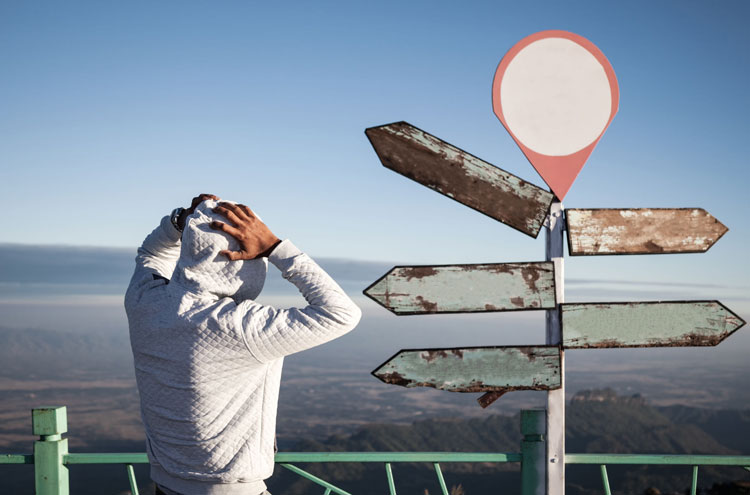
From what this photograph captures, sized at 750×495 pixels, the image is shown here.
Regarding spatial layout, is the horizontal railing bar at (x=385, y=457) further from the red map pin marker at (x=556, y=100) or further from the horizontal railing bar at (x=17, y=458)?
the red map pin marker at (x=556, y=100)

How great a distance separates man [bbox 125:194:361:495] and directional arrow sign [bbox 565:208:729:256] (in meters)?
1.29

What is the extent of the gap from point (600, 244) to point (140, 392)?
2.19 metres

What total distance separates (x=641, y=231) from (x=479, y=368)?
103cm

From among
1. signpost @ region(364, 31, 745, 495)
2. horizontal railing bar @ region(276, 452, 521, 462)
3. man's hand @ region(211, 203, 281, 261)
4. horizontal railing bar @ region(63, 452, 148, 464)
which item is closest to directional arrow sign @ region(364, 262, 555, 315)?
signpost @ region(364, 31, 745, 495)

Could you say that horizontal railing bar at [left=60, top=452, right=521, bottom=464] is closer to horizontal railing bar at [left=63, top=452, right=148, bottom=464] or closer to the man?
horizontal railing bar at [left=63, top=452, right=148, bottom=464]

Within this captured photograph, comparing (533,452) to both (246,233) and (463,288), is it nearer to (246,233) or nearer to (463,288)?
(463,288)

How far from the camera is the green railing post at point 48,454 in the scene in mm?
3387

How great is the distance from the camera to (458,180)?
2.99m

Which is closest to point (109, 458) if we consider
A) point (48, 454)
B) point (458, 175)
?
point (48, 454)

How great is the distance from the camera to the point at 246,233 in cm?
240

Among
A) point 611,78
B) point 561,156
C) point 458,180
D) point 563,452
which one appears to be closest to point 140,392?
point 458,180

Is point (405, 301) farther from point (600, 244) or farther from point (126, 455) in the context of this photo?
point (126, 455)

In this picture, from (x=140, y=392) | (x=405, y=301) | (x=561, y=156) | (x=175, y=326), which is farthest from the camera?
(x=561, y=156)

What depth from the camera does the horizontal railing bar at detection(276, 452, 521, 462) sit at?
309 centimetres
